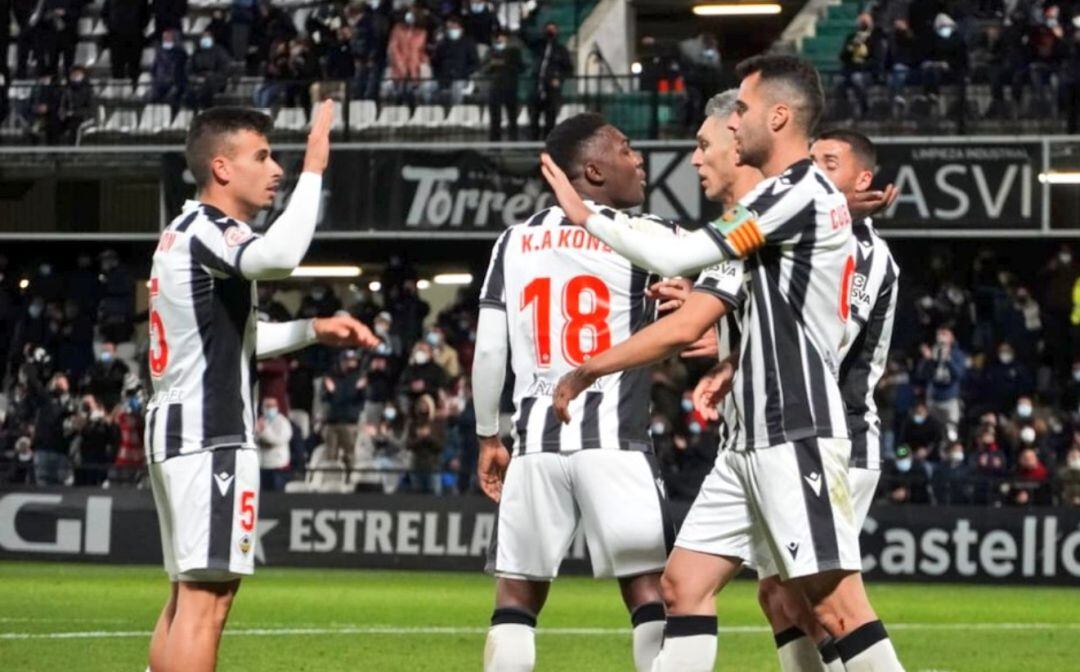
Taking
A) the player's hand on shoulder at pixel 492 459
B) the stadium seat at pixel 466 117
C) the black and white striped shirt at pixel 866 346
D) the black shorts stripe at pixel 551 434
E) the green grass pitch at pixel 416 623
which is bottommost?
the green grass pitch at pixel 416 623

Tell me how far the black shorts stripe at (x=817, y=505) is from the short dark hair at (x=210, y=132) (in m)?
2.29

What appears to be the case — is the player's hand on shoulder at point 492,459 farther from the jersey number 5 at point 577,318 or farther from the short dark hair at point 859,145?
the short dark hair at point 859,145

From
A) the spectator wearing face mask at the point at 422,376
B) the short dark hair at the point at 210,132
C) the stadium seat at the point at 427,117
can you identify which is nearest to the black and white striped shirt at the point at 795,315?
the short dark hair at the point at 210,132

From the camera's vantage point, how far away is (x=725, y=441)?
6855 mm

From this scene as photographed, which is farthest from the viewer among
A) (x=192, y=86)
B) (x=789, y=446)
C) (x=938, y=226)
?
(x=192, y=86)

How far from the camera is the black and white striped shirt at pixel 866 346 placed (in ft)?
25.3

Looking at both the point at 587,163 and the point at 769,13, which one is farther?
the point at 769,13

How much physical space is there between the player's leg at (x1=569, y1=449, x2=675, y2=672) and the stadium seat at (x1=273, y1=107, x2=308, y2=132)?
68.3 ft

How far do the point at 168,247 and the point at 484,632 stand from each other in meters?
7.17

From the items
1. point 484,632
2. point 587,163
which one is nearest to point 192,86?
point 484,632

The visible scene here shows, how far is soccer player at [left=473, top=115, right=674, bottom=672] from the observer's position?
→ 7.33 meters

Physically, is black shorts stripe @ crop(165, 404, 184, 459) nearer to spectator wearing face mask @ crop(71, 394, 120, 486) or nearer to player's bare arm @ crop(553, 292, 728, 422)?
player's bare arm @ crop(553, 292, 728, 422)

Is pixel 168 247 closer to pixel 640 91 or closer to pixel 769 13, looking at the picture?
pixel 640 91

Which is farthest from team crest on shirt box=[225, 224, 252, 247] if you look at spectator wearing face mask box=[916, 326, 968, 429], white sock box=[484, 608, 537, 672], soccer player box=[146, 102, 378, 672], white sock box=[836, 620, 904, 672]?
spectator wearing face mask box=[916, 326, 968, 429]
